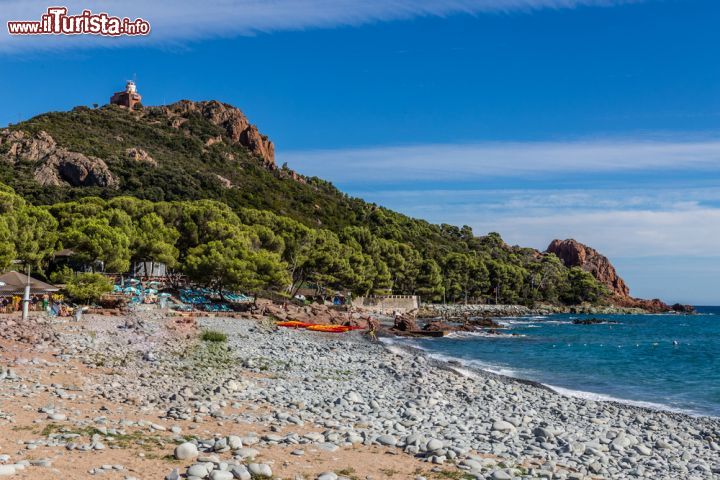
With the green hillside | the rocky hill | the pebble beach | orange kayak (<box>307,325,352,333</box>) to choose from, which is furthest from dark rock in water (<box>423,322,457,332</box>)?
the pebble beach

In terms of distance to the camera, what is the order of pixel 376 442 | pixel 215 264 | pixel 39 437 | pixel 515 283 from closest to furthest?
pixel 39 437
pixel 376 442
pixel 215 264
pixel 515 283

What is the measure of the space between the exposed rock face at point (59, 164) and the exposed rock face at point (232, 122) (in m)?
49.5

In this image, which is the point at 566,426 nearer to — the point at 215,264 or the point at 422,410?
the point at 422,410

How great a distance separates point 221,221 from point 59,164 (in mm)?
50176

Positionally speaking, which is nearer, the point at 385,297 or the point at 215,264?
the point at 215,264

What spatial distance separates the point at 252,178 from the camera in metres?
136

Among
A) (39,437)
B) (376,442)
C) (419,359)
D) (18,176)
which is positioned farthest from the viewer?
(18,176)

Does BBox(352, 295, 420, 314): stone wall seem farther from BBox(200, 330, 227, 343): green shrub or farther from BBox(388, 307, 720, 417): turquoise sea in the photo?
BBox(200, 330, 227, 343): green shrub

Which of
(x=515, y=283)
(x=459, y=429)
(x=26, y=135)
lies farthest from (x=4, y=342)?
(x=515, y=283)

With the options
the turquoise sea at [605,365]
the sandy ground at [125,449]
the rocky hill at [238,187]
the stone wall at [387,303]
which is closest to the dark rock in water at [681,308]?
the rocky hill at [238,187]

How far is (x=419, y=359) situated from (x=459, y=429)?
1537 centimetres

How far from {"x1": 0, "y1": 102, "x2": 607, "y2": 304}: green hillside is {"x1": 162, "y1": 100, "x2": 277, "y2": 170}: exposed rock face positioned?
85 cm

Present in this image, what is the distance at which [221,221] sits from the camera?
2532 inches

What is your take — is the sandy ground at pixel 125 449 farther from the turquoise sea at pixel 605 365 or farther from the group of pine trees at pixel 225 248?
the group of pine trees at pixel 225 248
